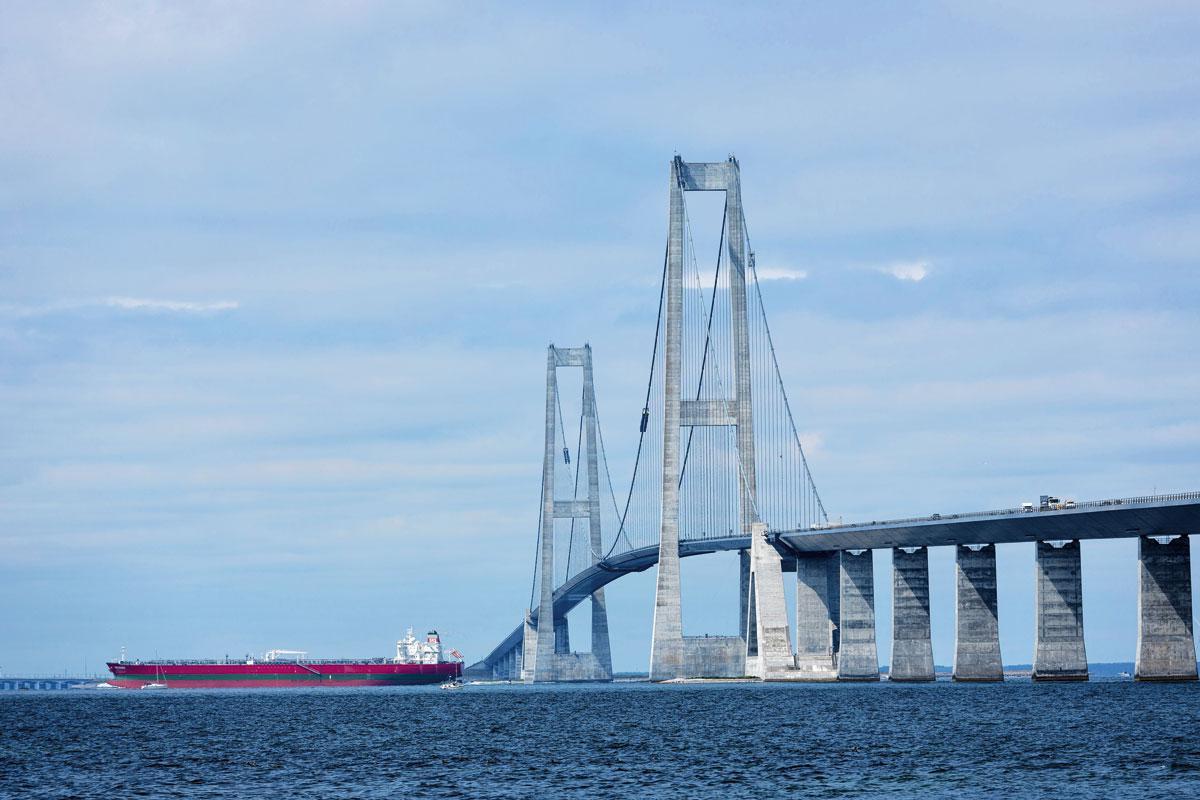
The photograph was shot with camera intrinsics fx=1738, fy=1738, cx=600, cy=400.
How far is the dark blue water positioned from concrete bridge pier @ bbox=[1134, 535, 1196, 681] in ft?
5.57

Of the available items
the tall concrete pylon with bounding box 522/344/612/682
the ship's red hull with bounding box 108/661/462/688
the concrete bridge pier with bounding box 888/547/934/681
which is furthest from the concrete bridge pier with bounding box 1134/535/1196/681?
the ship's red hull with bounding box 108/661/462/688

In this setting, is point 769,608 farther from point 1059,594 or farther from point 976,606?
point 1059,594

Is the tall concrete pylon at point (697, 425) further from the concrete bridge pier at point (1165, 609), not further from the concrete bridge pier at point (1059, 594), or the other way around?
the concrete bridge pier at point (1165, 609)

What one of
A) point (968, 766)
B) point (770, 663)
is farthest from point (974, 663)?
point (968, 766)

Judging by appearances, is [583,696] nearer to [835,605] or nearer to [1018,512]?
[835,605]

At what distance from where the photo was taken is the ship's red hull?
160875 mm

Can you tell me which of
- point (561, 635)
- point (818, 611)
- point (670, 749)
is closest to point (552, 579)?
point (561, 635)

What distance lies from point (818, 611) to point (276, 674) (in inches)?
2886

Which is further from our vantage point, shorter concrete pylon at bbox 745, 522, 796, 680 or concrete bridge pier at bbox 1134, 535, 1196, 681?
shorter concrete pylon at bbox 745, 522, 796, 680

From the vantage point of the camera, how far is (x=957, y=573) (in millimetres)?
88312

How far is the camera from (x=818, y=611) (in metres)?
104

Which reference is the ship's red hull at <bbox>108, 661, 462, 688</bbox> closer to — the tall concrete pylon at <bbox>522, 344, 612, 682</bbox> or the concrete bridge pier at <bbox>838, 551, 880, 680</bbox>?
the tall concrete pylon at <bbox>522, 344, 612, 682</bbox>

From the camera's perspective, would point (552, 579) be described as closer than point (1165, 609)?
No

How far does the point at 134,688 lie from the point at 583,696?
75.2 meters
